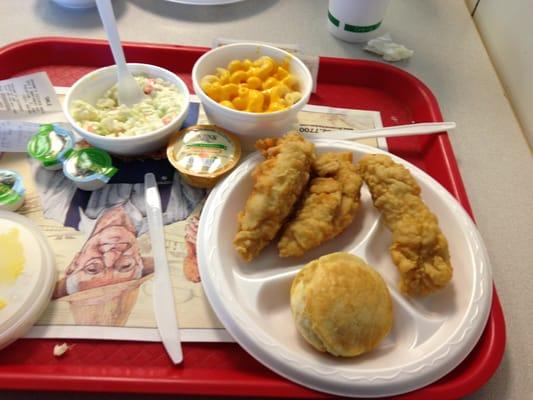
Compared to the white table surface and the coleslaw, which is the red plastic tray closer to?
the white table surface

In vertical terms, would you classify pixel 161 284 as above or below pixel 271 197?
below

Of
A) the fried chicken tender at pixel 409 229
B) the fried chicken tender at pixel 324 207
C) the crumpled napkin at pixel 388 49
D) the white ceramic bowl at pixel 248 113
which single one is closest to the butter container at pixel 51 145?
the white ceramic bowl at pixel 248 113

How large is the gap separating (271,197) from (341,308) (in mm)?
254

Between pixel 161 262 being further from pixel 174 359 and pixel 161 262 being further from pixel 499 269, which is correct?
pixel 499 269

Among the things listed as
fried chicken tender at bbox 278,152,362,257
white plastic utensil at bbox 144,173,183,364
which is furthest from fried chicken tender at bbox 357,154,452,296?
white plastic utensil at bbox 144,173,183,364

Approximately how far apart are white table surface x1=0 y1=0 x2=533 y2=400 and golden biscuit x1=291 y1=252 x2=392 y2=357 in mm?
308

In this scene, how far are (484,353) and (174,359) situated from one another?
1.80ft

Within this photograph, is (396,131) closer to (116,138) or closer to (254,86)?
(254,86)

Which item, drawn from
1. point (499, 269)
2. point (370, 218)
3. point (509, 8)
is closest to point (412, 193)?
point (370, 218)

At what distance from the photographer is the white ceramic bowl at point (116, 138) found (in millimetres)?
960

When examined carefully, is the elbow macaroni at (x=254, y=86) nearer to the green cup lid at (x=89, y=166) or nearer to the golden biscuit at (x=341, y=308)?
the green cup lid at (x=89, y=166)

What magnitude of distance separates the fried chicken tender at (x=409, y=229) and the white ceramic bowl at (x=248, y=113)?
24 centimetres

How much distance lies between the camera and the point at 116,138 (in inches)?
37.6

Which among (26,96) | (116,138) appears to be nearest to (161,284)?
(116,138)
